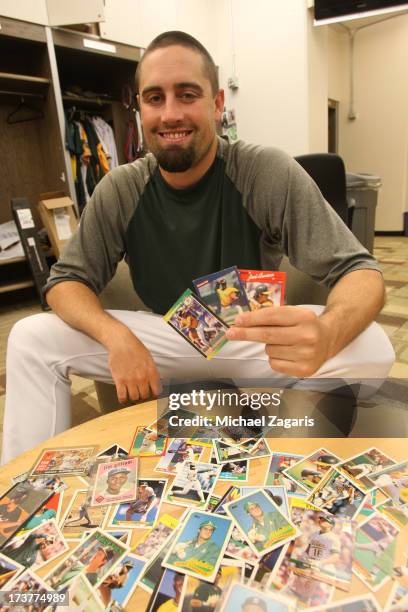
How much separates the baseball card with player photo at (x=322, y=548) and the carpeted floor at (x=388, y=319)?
4.14 feet

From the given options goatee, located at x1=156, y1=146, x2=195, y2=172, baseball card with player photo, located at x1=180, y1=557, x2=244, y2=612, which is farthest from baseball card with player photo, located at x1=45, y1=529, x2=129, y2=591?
goatee, located at x1=156, y1=146, x2=195, y2=172

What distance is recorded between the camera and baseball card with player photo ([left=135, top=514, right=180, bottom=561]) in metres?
0.52

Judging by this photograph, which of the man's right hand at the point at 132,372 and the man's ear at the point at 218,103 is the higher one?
the man's ear at the point at 218,103

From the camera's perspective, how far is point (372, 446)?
2.28 feet

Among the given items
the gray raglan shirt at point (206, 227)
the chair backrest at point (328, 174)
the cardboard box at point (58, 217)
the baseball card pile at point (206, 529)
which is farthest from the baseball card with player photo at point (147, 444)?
the cardboard box at point (58, 217)

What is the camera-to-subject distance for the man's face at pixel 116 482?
0.63 meters

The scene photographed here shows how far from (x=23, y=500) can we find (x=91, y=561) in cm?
18

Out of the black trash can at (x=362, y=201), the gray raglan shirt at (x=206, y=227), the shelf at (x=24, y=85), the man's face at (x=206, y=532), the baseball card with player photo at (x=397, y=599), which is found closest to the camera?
the baseball card with player photo at (x=397, y=599)

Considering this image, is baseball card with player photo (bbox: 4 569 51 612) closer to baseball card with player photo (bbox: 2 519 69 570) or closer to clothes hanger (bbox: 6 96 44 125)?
baseball card with player photo (bbox: 2 519 69 570)

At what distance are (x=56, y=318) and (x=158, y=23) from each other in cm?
361

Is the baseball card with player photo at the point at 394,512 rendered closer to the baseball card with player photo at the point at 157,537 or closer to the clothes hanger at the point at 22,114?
the baseball card with player photo at the point at 157,537

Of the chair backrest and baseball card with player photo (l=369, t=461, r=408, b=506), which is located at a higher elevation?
the chair backrest

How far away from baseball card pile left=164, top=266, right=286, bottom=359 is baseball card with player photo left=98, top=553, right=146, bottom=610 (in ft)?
1.41

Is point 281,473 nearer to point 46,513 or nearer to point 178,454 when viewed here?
point 178,454
